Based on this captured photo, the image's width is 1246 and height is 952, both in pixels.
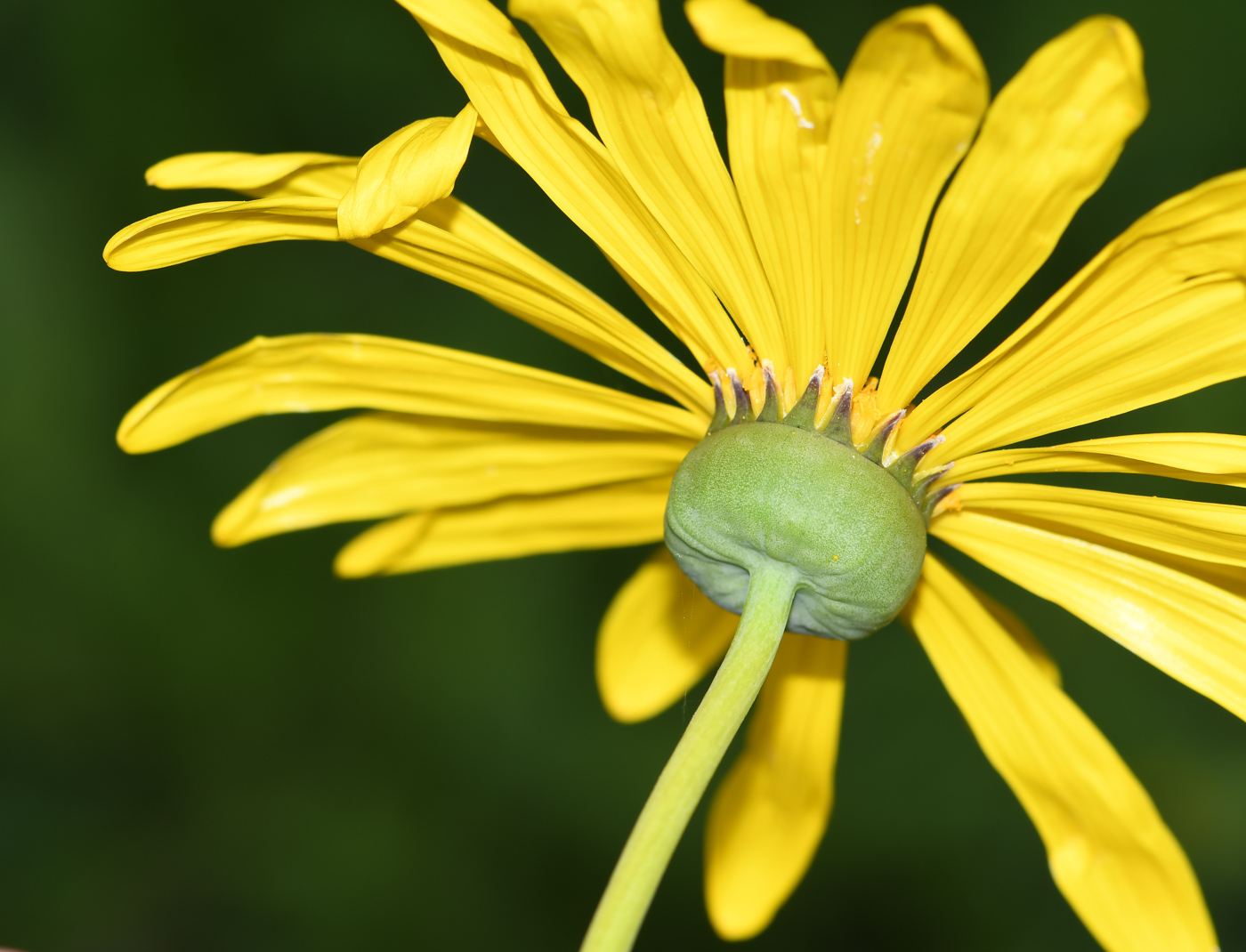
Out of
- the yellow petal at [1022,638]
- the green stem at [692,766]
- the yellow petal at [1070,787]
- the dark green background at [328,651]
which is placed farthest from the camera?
the dark green background at [328,651]

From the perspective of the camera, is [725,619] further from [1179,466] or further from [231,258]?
[231,258]

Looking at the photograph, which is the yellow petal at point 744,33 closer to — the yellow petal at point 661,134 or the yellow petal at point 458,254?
the yellow petal at point 661,134

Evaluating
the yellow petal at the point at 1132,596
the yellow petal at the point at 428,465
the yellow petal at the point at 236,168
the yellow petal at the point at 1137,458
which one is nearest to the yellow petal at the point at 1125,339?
the yellow petal at the point at 1137,458

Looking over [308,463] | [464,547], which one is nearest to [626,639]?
[464,547]

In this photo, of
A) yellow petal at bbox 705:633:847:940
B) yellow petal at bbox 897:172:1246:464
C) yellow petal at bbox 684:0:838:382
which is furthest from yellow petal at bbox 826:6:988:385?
yellow petal at bbox 705:633:847:940

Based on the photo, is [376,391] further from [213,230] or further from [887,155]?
[887,155]

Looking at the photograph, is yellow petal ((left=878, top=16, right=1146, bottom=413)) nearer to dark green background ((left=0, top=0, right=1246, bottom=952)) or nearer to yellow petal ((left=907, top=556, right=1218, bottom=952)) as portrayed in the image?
yellow petal ((left=907, top=556, right=1218, bottom=952))
